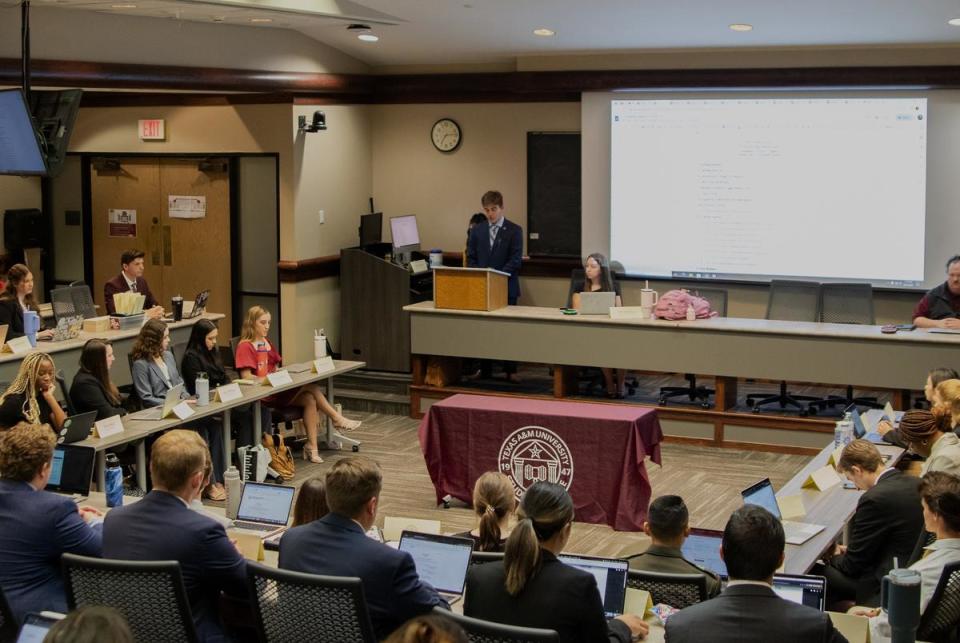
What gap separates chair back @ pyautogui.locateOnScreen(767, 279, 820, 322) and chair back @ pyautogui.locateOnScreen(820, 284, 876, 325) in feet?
0.20

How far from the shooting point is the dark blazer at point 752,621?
122 inches

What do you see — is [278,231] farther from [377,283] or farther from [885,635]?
[885,635]

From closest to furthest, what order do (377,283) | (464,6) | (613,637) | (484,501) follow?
(613,637) < (484,501) < (464,6) < (377,283)

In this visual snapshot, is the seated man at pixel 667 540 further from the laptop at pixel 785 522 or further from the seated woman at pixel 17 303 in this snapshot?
the seated woman at pixel 17 303

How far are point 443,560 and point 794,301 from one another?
6.13 m

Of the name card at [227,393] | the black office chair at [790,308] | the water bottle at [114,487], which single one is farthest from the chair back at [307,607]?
the black office chair at [790,308]

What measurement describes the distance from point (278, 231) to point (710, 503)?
5188 mm

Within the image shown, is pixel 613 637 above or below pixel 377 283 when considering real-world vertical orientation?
below

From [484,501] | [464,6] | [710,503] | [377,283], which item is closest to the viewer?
[484,501]

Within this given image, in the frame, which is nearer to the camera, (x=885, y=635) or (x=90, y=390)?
(x=885, y=635)

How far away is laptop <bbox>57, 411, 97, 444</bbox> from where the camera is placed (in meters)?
6.42

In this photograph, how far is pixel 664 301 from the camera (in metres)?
9.19

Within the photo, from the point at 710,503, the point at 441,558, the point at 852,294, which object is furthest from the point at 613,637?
the point at 852,294

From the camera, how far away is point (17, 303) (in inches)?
357
